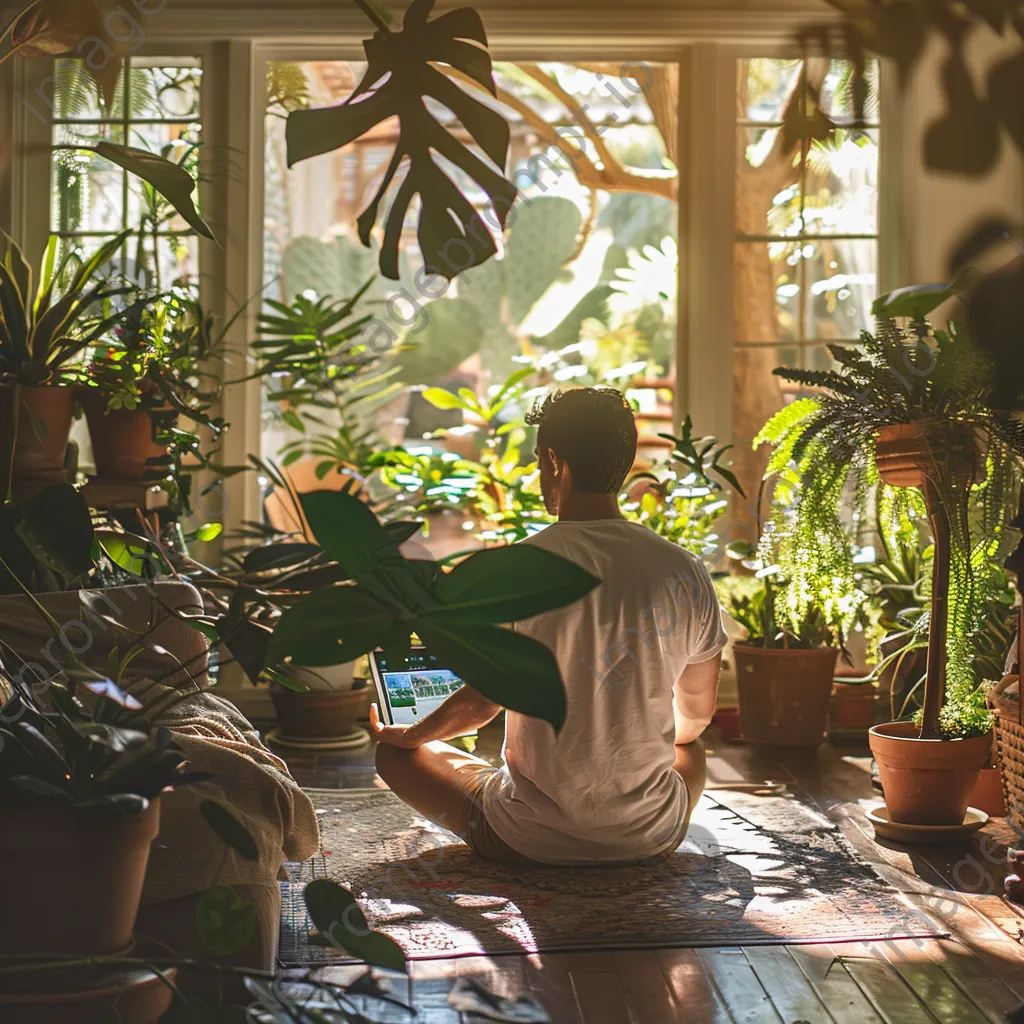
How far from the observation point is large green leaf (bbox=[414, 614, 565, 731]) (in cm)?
83

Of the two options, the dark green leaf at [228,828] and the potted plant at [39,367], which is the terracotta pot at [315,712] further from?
the dark green leaf at [228,828]

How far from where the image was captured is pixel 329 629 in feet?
3.03

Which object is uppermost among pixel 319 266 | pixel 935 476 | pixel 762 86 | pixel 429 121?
pixel 762 86

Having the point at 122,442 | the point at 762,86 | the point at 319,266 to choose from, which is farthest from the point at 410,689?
the point at 319,266

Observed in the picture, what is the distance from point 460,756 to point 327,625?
6.50 ft

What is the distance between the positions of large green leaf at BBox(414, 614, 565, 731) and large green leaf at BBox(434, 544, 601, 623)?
0.5 inches

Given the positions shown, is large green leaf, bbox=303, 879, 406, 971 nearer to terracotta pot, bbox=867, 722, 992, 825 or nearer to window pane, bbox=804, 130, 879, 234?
terracotta pot, bbox=867, 722, 992, 825

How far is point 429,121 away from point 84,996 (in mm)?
939

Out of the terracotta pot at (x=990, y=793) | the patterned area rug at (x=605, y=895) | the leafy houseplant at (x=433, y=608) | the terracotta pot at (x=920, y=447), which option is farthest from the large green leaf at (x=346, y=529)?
the terracotta pot at (x=990, y=793)

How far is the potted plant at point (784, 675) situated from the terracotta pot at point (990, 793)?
2.32ft

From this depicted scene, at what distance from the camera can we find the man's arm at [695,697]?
270 cm

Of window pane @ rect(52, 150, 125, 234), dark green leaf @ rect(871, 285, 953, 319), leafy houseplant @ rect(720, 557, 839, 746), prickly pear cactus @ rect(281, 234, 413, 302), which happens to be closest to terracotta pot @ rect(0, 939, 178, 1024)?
dark green leaf @ rect(871, 285, 953, 319)

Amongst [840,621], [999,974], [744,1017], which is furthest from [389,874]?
[840,621]

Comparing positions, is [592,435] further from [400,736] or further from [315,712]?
[315,712]
